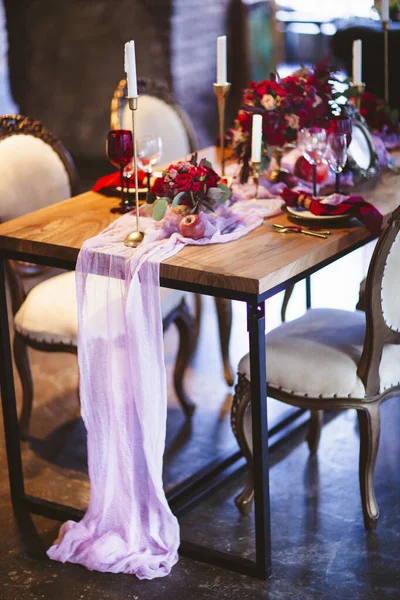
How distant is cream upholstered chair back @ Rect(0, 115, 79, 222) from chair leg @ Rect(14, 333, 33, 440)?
0.42 meters

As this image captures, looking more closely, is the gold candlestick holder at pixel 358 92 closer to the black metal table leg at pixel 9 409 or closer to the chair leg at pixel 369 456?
the chair leg at pixel 369 456

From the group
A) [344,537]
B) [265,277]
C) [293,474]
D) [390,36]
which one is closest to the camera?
[265,277]

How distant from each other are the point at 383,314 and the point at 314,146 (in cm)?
55

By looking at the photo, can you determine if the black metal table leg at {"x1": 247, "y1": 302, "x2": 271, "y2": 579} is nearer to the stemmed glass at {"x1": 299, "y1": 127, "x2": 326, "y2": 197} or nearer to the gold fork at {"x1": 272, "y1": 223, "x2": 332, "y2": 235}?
the gold fork at {"x1": 272, "y1": 223, "x2": 332, "y2": 235}

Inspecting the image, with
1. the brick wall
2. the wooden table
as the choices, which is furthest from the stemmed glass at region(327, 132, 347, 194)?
the brick wall

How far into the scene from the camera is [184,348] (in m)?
3.12

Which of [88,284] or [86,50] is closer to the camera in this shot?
[88,284]

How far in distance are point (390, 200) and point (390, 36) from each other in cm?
341

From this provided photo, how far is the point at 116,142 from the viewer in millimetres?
2516

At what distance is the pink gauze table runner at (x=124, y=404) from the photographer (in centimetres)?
228

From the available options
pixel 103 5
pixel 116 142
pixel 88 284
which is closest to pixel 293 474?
pixel 88 284

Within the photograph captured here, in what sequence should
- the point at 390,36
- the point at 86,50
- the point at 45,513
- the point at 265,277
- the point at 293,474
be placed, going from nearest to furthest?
the point at 265,277 < the point at 45,513 < the point at 293,474 < the point at 390,36 < the point at 86,50

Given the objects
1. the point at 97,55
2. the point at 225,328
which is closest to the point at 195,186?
the point at 225,328

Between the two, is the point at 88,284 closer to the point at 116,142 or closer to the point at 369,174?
the point at 116,142
